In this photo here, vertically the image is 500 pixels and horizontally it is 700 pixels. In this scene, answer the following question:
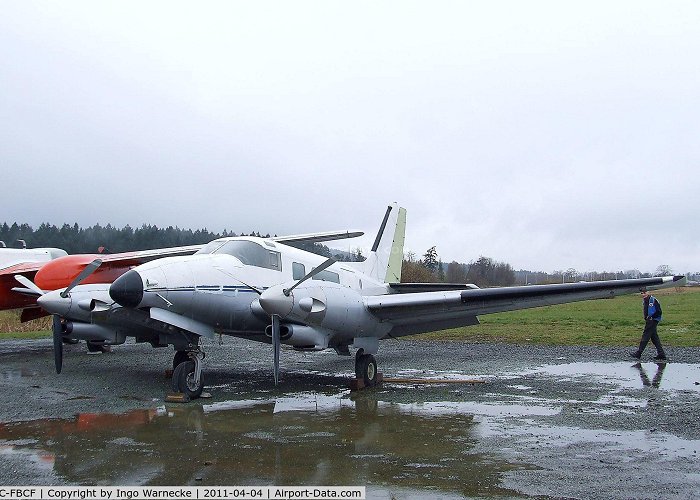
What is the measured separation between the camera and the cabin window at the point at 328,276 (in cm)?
1316

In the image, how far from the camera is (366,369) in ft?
39.9

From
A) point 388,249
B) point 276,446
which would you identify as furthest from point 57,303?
point 388,249

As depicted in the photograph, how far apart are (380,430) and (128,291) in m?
4.63

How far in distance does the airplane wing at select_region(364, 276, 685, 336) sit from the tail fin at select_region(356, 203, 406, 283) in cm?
470

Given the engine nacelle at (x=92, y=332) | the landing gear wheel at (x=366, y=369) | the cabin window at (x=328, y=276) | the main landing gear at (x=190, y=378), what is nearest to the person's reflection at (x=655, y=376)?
the landing gear wheel at (x=366, y=369)

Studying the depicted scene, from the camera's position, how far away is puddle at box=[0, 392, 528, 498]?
5980 millimetres

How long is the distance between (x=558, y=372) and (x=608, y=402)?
3.69m

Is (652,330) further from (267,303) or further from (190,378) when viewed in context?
(190,378)

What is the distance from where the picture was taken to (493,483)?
5816mm

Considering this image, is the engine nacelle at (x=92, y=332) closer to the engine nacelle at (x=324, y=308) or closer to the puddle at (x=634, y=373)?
the engine nacelle at (x=324, y=308)

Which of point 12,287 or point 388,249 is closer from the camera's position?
point 388,249

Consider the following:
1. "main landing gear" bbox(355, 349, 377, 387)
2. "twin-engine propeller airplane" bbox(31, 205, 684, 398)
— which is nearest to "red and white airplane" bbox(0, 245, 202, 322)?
"twin-engine propeller airplane" bbox(31, 205, 684, 398)

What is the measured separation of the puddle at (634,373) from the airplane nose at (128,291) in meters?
8.08

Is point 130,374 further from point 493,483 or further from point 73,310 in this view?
point 493,483
